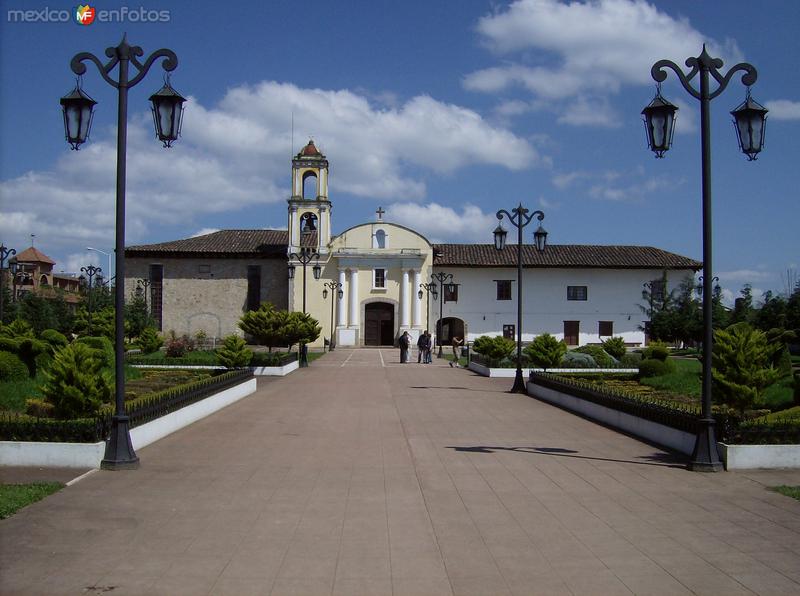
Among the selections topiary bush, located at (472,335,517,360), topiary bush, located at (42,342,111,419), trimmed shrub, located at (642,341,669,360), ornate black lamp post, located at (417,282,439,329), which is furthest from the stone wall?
topiary bush, located at (42,342,111,419)

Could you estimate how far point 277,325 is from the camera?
30484 millimetres

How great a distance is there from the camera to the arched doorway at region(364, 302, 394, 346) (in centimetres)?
5372

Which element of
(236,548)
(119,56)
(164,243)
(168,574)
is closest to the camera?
(168,574)

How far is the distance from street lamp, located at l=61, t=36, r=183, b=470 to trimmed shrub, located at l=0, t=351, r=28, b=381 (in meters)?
7.89

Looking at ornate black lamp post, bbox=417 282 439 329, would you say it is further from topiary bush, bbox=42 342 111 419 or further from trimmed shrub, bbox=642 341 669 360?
topiary bush, bbox=42 342 111 419

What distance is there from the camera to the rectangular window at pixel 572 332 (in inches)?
2162

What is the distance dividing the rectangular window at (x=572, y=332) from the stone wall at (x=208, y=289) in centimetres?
2011

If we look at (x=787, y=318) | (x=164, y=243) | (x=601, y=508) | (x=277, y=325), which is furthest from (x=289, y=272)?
(x=601, y=508)

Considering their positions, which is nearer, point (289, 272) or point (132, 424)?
point (132, 424)

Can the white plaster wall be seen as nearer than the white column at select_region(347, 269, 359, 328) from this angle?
No

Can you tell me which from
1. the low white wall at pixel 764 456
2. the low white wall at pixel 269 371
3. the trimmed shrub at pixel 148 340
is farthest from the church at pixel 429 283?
the low white wall at pixel 764 456

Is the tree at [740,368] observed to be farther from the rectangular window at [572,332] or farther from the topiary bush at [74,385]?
the rectangular window at [572,332]

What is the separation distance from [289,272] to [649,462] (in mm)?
44893

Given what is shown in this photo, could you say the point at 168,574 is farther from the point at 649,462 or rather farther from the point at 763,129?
the point at 763,129
